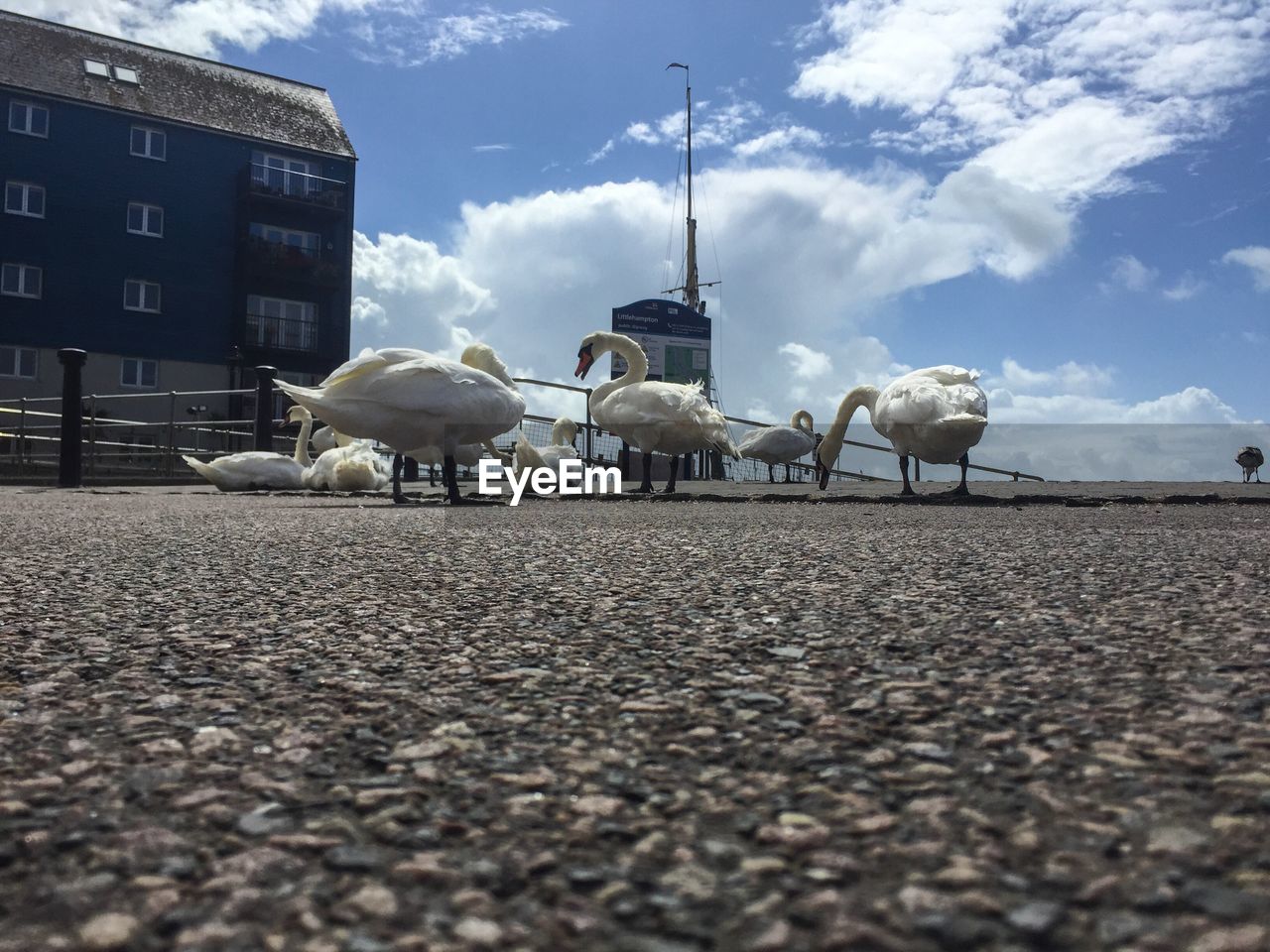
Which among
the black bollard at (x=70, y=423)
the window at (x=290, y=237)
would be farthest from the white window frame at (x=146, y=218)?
the black bollard at (x=70, y=423)

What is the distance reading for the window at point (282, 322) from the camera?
30.2 m

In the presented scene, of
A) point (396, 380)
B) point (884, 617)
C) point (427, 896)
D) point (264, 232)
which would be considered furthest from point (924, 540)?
point (264, 232)

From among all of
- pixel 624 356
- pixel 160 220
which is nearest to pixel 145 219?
pixel 160 220

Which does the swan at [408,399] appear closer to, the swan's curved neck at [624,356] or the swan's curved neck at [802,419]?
the swan's curved neck at [624,356]

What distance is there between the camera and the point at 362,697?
5.18ft

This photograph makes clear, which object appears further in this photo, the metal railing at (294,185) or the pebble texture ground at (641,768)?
the metal railing at (294,185)

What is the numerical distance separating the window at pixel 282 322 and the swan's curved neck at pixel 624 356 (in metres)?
19.4

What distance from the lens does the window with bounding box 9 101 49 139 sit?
90.1 ft

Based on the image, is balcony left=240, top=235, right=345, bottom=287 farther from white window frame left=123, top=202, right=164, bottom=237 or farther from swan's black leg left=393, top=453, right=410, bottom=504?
swan's black leg left=393, top=453, right=410, bottom=504

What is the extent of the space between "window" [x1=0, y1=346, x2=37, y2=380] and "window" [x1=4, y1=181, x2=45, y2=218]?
372cm

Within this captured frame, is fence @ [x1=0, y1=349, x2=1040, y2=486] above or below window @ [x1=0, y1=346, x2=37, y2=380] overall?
below

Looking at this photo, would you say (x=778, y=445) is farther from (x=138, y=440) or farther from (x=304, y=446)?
(x=138, y=440)

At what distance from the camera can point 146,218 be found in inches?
1158

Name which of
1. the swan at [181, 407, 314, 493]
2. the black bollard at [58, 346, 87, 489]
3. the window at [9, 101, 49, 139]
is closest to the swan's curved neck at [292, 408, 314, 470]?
the swan at [181, 407, 314, 493]
